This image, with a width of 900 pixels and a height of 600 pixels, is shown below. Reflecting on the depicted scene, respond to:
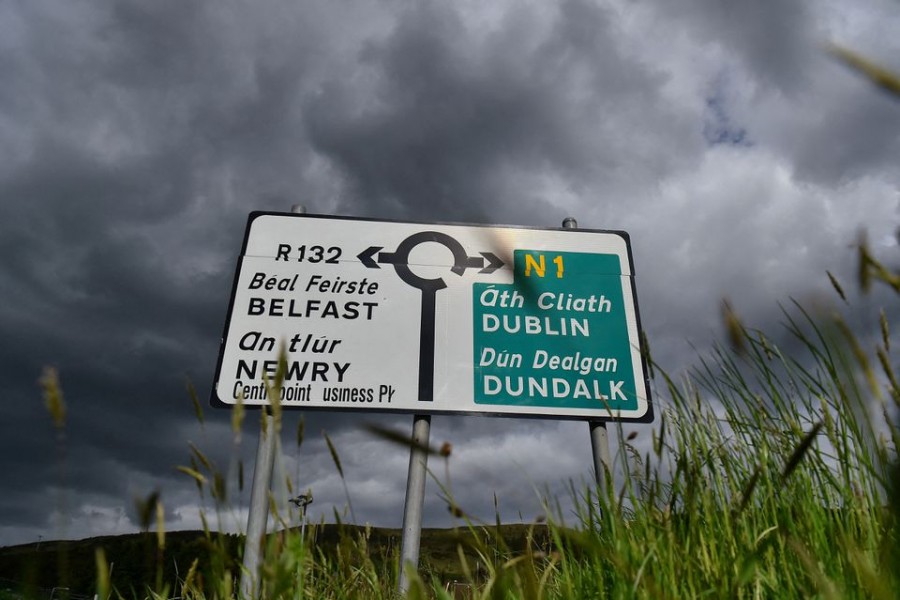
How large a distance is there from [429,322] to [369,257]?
785mm

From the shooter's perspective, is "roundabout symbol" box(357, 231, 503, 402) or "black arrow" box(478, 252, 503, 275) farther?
"black arrow" box(478, 252, 503, 275)

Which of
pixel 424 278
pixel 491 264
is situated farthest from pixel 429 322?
pixel 491 264

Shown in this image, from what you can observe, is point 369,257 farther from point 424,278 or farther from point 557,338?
point 557,338

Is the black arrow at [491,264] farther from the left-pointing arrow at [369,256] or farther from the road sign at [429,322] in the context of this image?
the left-pointing arrow at [369,256]

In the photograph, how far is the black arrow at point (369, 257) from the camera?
16.0 ft

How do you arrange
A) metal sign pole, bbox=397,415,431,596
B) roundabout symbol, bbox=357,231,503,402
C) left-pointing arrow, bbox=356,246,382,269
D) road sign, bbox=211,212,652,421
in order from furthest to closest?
left-pointing arrow, bbox=356,246,382,269, roundabout symbol, bbox=357,231,503,402, road sign, bbox=211,212,652,421, metal sign pole, bbox=397,415,431,596

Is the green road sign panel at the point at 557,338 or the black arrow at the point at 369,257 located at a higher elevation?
the black arrow at the point at 369,257

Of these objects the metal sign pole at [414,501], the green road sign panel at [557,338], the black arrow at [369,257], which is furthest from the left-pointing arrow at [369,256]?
the metal sign pole at [414,501]

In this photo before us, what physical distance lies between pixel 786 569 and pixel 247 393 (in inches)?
143

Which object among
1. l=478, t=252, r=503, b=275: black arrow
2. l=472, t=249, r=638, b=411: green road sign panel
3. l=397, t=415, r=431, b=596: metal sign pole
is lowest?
l=397, t=415, r=431, b=596: metal sign pole

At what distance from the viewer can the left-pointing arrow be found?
4.87 metres

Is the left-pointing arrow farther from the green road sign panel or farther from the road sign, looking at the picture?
the green road sign panel

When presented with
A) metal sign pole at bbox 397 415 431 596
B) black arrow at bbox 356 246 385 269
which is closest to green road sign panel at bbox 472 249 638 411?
metal sign pole at bbox 397 415 431 596

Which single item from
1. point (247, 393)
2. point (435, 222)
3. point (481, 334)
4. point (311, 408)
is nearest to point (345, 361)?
point (311, 408)
